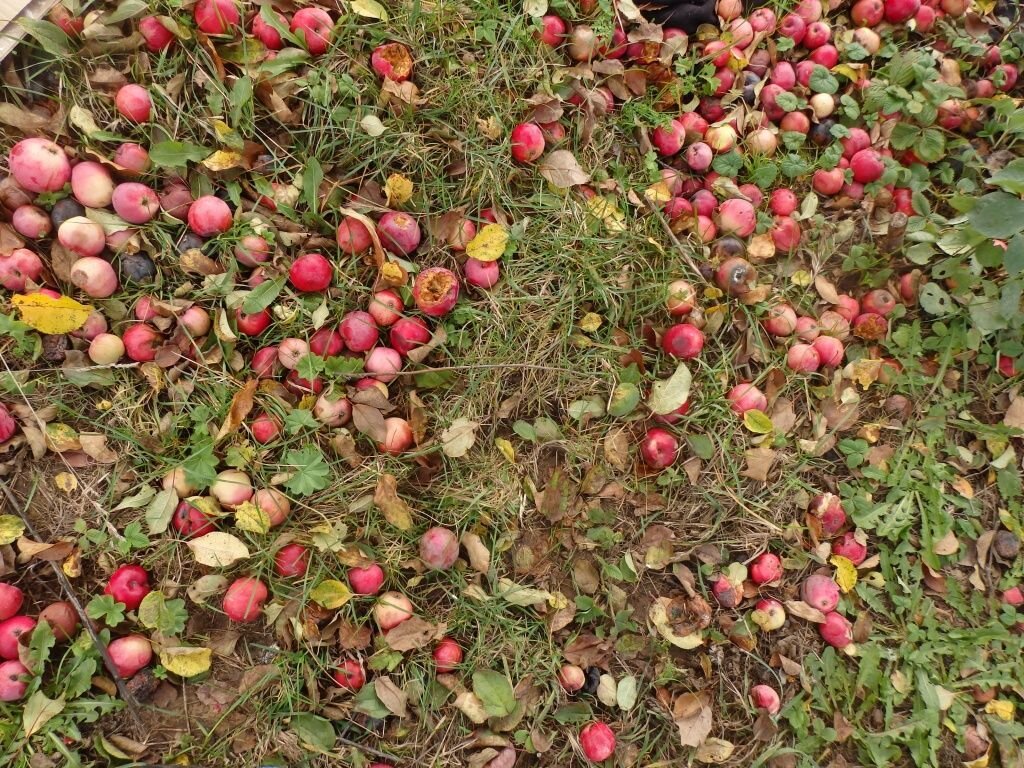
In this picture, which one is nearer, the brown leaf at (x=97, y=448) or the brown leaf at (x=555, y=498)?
the brown leaf at (x=97, y=448)

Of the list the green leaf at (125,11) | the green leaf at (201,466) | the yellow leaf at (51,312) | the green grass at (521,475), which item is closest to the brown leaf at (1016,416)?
the green grass at (521,475)

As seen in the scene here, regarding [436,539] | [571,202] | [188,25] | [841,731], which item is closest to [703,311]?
[571,202]

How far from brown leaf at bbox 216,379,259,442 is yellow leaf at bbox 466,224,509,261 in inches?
36.3

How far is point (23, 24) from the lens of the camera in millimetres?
2111

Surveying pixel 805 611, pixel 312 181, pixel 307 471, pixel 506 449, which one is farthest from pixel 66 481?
pixel 805 611

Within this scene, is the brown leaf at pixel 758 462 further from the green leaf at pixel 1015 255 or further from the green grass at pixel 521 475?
the green leaf at pixel 1015 255

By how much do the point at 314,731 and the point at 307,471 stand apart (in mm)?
853

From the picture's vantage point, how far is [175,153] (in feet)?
7.29

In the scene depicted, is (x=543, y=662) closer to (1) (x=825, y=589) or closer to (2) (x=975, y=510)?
(1) (x=825, y=589)

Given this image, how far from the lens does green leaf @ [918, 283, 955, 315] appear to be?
2.86m

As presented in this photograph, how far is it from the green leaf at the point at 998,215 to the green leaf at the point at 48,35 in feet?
11.3

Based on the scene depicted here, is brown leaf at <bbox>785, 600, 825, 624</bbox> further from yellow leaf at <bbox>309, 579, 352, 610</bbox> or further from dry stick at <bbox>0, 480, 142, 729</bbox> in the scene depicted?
dry stick at <bbox>0, 480, 142, 729</bbox>

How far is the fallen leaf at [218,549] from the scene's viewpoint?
2.09 meters

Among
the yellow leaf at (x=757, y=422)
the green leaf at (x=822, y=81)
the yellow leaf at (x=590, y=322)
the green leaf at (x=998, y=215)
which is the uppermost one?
the green leaf at (x=822, y=81)
